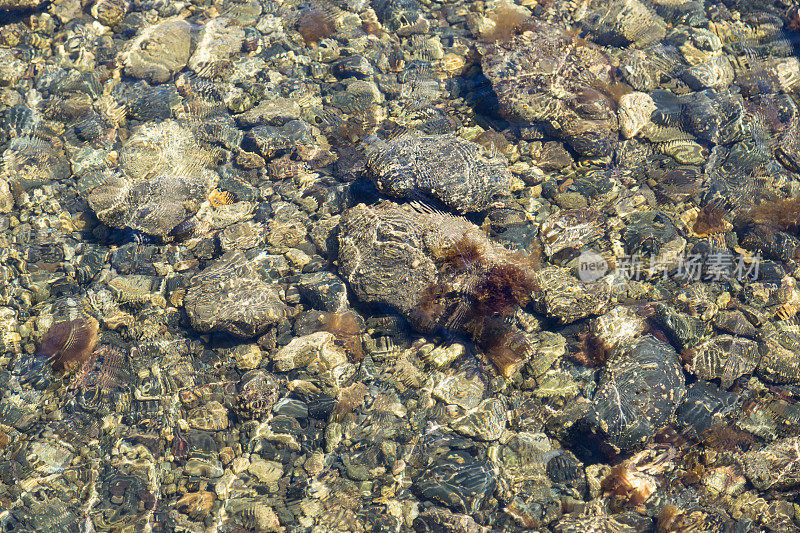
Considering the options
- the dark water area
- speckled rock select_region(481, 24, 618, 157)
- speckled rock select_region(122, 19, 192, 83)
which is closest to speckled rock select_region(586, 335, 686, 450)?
the dark water area

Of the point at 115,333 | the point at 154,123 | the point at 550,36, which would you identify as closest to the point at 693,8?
the point at 550,36

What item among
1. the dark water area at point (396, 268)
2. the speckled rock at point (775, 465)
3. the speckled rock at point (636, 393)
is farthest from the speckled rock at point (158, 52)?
the speckled rock at point (775, 465)

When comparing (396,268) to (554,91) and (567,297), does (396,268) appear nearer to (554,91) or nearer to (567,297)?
(567,297)

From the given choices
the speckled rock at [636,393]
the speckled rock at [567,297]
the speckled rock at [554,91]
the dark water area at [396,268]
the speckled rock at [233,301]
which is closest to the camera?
the dark water area at [396,268]

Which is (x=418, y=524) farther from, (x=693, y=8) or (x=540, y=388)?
(x=693, y=8)

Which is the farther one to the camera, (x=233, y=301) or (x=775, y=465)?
(x=233, y=301)

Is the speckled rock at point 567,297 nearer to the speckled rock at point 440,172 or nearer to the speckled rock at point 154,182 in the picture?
the speckled rock at point 440,172

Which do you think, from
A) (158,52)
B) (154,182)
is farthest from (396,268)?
(158,52)

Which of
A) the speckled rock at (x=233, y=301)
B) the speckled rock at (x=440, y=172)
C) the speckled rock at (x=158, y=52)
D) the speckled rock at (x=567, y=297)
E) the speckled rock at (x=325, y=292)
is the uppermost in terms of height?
the speckled rock at (x=440, y=172)

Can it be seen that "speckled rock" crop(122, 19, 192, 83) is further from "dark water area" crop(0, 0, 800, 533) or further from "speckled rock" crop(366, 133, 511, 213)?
"speckled rock" crop(366, 133, 511, 213)
